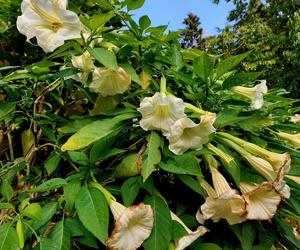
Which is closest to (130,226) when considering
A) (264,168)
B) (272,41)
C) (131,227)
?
(131,227)

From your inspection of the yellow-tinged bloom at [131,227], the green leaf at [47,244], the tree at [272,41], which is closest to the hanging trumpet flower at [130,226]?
the yellow-tinged bloom at [131,227]

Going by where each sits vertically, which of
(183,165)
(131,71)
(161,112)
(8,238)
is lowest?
(8,238)

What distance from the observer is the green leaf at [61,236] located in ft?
3.01

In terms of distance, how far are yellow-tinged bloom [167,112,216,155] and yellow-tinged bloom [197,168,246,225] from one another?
13cm

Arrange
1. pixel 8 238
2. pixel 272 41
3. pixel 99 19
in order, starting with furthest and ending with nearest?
1. pixel 272 41
2. pixel 99 19
3. pixel 8 238

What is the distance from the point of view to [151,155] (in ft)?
3.36

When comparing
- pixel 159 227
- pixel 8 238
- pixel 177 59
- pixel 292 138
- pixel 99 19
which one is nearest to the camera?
pixel 8 238

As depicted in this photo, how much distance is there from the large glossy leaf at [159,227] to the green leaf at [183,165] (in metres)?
0.08

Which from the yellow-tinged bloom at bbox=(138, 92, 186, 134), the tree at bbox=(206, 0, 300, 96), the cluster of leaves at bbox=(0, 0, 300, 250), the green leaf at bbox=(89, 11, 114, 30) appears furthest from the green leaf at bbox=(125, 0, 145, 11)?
the tree at bbox=(206, 0, 300, 96)

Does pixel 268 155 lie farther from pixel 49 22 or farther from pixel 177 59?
pixel 49 22

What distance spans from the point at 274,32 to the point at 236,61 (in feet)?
46.0

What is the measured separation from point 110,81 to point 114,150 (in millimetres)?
197

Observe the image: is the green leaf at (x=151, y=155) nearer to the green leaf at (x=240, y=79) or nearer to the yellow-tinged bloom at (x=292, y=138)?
the green leaf at (x=240, y=79)

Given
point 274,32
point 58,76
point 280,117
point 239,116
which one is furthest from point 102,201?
point 274,32
